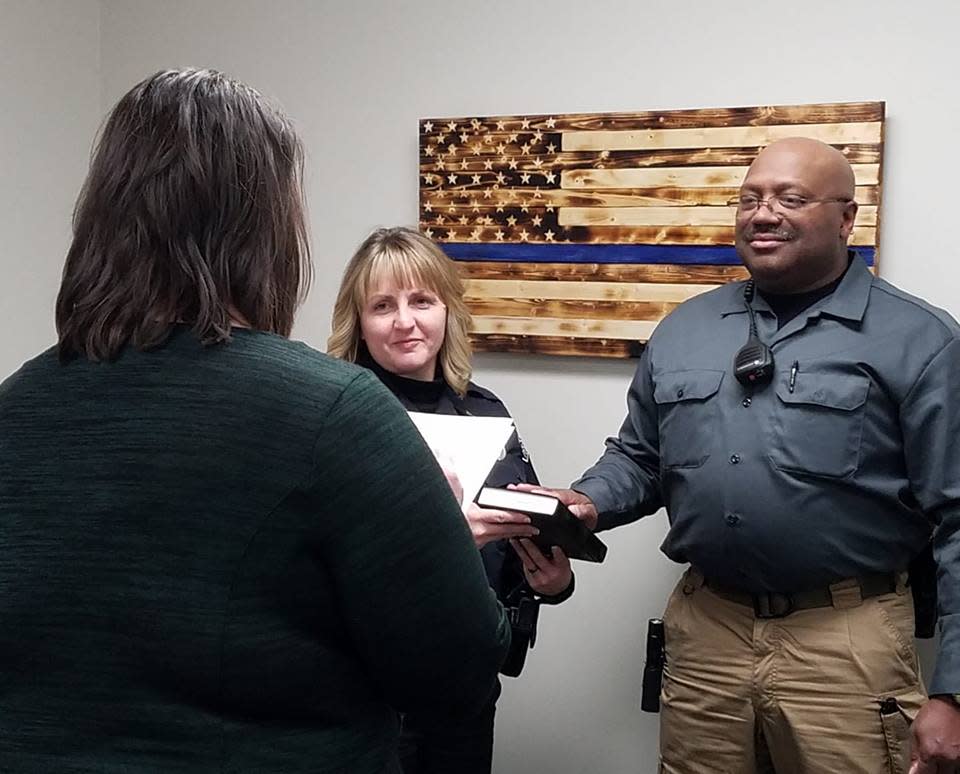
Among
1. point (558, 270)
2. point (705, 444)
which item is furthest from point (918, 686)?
point (558, 270)

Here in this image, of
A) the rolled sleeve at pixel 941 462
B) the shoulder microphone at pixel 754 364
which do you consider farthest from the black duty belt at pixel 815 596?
the shoulder microphone at pixel 754 364

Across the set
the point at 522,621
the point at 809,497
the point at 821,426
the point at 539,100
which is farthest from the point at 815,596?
the point at 539,100

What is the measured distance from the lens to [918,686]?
1812 millimetres

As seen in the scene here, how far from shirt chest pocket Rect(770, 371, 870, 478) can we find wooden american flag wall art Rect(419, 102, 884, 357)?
0.43 meters

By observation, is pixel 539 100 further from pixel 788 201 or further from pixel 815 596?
pixel 815 596

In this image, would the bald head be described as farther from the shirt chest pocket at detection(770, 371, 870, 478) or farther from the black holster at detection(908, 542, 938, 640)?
the black holster at detection(908, 542, 938, 640)

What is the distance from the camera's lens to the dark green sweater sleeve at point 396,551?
2.88ft

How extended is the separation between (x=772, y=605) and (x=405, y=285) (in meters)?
0.87

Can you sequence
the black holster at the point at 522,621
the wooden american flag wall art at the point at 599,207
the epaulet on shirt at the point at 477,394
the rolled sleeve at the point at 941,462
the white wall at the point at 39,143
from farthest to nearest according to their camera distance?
the white wall at the point at 39,143 → the wooden american flag wall art at the point at 599,207 → the epaulet on shirt at the point at 477,394 → the black holster at the point at 522,621 → the rolled sleeve at the point at 941,462

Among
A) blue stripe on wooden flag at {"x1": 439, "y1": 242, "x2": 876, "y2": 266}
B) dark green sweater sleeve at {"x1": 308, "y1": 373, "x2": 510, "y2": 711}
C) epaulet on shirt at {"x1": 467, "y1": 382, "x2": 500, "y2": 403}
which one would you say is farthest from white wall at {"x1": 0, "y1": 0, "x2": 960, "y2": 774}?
dark green sweater sleeve at {"x1": 308, "y1": 373, "x2": 510, "y2": 711}

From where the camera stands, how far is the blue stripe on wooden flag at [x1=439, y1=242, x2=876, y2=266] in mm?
2209

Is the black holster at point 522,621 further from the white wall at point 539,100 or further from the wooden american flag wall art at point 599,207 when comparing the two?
the wooden american flag wall art at point 599,207

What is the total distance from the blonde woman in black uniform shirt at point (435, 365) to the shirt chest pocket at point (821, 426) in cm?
43

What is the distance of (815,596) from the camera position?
1.80 m
